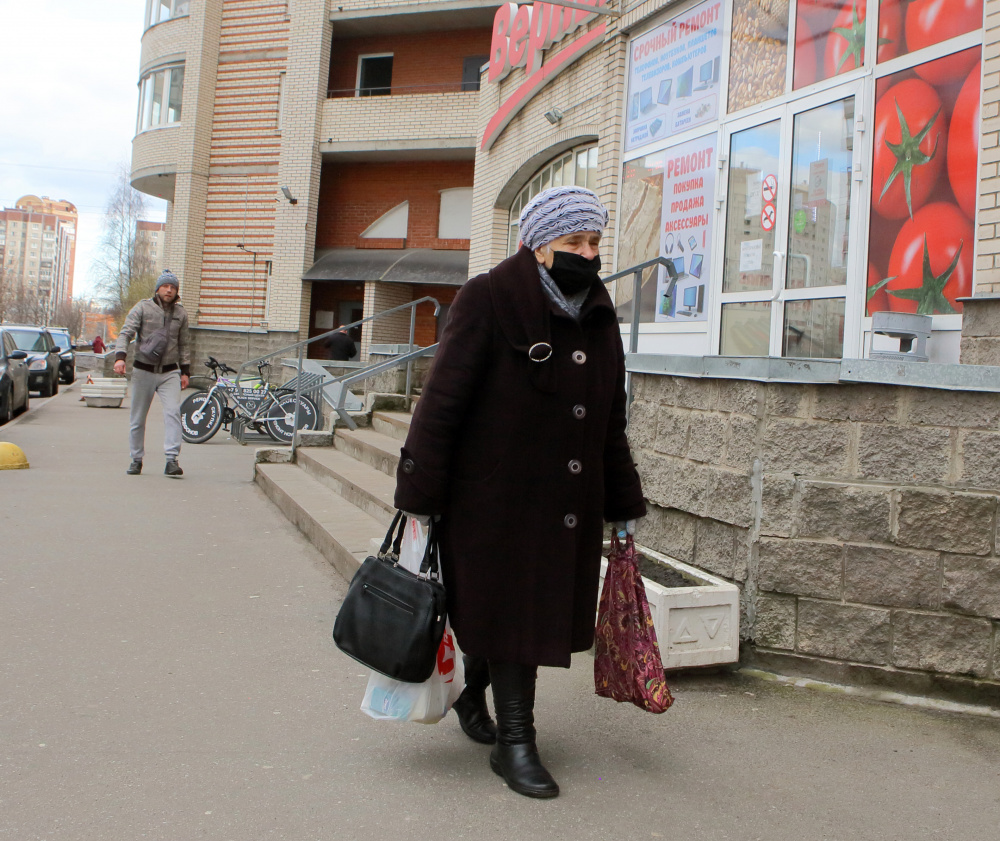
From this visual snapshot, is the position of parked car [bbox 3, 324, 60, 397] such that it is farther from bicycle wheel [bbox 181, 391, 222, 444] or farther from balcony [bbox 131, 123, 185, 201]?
bicycle wheel [bbox 181, 391, 222, 444]

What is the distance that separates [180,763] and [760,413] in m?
2.68

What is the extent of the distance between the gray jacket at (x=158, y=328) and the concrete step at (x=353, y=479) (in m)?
1.57

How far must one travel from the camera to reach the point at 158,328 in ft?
31.4

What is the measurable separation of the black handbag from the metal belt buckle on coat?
0.63m

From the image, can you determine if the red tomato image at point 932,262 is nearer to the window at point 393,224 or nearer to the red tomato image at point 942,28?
the red tomato image at point 942,28

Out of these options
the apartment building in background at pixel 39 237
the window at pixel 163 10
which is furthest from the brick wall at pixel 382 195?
the apartment building in background at pixel 39 237

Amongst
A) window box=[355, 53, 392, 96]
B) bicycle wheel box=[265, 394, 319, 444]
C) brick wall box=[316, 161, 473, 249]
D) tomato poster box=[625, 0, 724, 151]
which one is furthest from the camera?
window box=[355, 53, 392, 96]

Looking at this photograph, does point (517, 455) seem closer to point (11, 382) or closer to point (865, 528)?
point (865, 528)

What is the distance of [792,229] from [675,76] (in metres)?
2.44

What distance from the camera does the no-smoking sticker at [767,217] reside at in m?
8.13

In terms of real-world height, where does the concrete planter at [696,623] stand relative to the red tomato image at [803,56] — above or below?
below

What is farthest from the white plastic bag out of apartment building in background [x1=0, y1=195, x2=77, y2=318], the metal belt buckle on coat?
apartment building in background [x1=0, y1=195, x2=77, y2=318]

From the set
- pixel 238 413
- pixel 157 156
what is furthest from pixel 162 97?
pixel 238 413

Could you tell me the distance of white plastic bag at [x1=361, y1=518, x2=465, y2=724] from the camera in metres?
3.16
